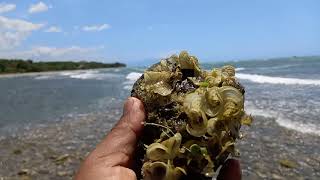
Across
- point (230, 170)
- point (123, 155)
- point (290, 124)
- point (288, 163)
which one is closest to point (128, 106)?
point (123, 155)

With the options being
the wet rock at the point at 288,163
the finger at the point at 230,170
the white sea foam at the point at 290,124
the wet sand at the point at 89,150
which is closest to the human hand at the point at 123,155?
the finger at the point at 230,170

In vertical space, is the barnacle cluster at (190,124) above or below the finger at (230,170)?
above

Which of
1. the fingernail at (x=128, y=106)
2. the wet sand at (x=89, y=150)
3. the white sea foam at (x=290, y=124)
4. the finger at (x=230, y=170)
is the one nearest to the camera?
the finger at (x=230, y=170)

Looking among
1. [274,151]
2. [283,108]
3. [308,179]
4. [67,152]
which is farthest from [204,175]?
[283,108]

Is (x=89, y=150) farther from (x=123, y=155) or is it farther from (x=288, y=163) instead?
(x=123, y=155)

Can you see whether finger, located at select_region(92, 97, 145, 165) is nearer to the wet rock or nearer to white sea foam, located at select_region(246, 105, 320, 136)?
the wet rock

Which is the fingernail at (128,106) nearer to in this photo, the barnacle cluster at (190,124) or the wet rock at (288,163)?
the barnacle cluster at (190,124)
